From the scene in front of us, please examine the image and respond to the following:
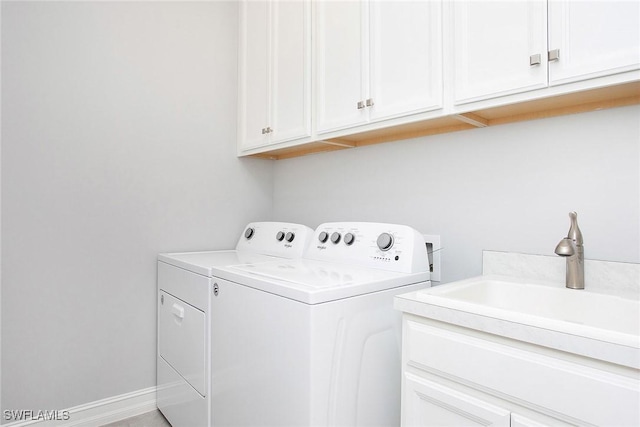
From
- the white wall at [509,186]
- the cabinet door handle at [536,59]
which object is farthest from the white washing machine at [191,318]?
the cabinet door handle at [536,59]

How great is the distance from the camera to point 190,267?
1.65 m

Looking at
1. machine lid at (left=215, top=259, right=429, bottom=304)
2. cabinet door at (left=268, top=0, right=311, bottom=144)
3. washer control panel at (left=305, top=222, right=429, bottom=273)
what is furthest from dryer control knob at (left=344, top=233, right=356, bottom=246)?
cabinet door at (left=268, top=0, right=311, bottom=144)

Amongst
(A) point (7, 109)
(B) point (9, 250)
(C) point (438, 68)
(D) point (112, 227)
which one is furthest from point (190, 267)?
(C) point (438, 68)

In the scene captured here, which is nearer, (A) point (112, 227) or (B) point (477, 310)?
(B) point (477, 310)

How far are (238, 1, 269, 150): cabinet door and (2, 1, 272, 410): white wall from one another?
0.09 metres

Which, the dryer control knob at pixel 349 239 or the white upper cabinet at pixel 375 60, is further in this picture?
the dryer control knob at pixel 349 239

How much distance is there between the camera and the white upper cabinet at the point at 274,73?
1.85 metres

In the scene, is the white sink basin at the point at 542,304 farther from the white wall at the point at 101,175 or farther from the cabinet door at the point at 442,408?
the white wall at the point at 101,175

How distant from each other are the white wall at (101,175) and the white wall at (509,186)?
96cm

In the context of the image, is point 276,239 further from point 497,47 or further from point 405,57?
point 497,47

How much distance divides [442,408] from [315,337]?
0.39 m

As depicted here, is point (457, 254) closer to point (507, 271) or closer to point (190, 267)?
point (507, 271)

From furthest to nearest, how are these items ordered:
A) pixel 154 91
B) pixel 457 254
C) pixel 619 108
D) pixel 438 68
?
pixel 154 91
pixel 457 254
pixel 438 68
pixel 619 108

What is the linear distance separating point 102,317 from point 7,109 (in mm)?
1064
